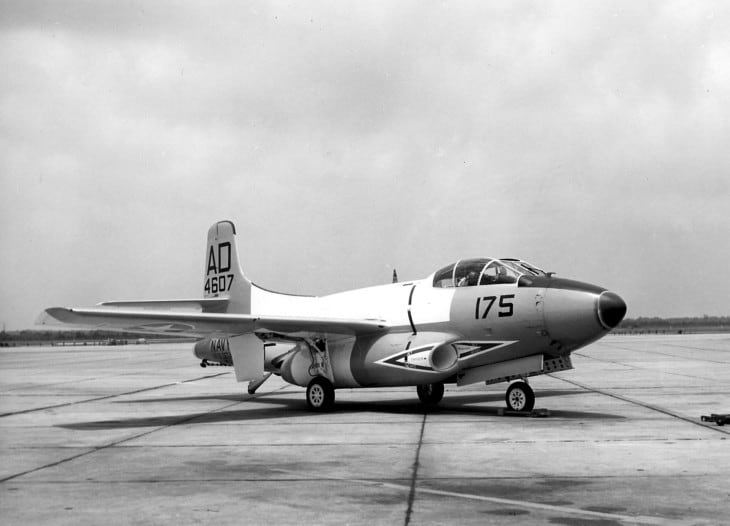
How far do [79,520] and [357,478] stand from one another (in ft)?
10.1

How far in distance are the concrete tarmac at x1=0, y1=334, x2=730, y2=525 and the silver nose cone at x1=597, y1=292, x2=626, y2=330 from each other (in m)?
1.67

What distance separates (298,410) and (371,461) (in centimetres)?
755

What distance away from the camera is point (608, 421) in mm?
14172

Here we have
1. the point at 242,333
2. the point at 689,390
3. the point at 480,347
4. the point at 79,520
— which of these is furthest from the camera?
the point at 689,390

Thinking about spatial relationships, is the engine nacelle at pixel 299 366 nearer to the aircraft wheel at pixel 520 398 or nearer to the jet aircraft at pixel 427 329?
the jet aircraft at pixel 427 329

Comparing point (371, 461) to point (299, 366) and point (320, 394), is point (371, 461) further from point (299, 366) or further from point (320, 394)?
point (299, 366)

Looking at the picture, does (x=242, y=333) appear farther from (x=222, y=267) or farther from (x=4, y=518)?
(x=4, y=518)

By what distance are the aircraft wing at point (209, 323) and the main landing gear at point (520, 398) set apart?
2.97 m

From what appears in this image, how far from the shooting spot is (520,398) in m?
15.5

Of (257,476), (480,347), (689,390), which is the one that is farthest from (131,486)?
(689,390)

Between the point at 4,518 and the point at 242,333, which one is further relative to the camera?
the point at 242,333

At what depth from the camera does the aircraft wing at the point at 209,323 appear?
15.0 meters

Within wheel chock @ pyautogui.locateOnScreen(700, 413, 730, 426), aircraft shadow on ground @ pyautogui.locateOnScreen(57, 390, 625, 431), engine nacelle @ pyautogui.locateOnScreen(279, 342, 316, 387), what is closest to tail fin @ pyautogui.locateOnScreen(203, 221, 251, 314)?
aircraft shadow on ground @ pyautogui.locateOnScreen(57, 390, 625, 431)

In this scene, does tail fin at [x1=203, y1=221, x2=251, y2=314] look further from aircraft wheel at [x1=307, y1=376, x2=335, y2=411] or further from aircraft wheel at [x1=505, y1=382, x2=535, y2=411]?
aircraft wheel at [x1=505, y1=382, x2=535, y2=411]
